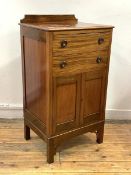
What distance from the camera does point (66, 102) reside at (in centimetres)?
189

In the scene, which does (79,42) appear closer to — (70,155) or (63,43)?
(63,43)

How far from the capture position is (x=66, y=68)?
179 cm

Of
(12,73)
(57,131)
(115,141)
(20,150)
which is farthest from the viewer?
(12,73)

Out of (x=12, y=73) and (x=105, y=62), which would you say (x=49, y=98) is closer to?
(x=105, y=62)

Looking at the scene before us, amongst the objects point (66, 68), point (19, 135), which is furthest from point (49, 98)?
point (19, 135)

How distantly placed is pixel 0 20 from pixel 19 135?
1094 millimetres

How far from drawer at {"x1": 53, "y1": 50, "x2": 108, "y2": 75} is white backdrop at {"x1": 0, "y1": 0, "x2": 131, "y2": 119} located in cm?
59

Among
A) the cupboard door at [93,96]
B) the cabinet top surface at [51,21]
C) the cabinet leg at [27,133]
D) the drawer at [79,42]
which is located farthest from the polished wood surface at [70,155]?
the cabinet top surface at [51,21]

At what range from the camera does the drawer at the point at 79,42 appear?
1.69 meters

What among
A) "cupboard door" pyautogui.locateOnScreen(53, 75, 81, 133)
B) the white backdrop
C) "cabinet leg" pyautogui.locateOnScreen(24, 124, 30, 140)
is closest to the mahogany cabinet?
"cupboard door" pyautogui.locateOnScreen(53, 75, 81, 133)

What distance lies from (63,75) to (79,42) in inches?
10.3

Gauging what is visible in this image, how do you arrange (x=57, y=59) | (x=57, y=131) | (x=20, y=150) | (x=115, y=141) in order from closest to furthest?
(x=57, y=59) → (x=57, y=131) → (x=20, y=150) → (x=115, y=141)

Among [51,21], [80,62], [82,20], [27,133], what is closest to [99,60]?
[80,62]

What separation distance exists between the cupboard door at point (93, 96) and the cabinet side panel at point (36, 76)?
12.5 inches
